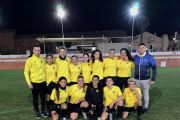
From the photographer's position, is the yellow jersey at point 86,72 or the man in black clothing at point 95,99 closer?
the man in black clothing at point 95,99

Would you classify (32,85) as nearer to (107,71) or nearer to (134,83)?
(107,71)

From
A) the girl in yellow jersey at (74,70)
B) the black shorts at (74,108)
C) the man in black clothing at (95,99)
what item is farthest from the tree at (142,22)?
the black shorts at (74,108)

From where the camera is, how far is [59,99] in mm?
3309

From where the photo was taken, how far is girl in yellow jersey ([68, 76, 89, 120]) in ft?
10.8

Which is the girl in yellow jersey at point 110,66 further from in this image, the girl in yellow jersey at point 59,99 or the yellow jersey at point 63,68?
the girl in yellow jersey at point 59,99

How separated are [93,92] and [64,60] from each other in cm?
131

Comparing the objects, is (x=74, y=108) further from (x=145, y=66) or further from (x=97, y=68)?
(x=145, y=66)

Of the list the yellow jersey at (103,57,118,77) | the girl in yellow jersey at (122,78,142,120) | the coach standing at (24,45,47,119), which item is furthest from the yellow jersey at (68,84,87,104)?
the girl in yellow jersey at (122,78,142,120)

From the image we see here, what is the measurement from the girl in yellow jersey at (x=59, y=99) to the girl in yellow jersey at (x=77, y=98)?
18 centimetres

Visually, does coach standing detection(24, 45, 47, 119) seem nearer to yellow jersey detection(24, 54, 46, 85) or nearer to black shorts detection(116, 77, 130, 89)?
yellow jersey detection(24, 54, 46, 85)

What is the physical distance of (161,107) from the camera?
3.85m

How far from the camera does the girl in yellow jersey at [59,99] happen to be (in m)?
3.21

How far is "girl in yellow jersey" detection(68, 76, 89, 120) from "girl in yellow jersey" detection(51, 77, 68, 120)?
0.18 meters

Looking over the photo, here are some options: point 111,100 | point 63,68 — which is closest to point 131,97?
point 111,100
